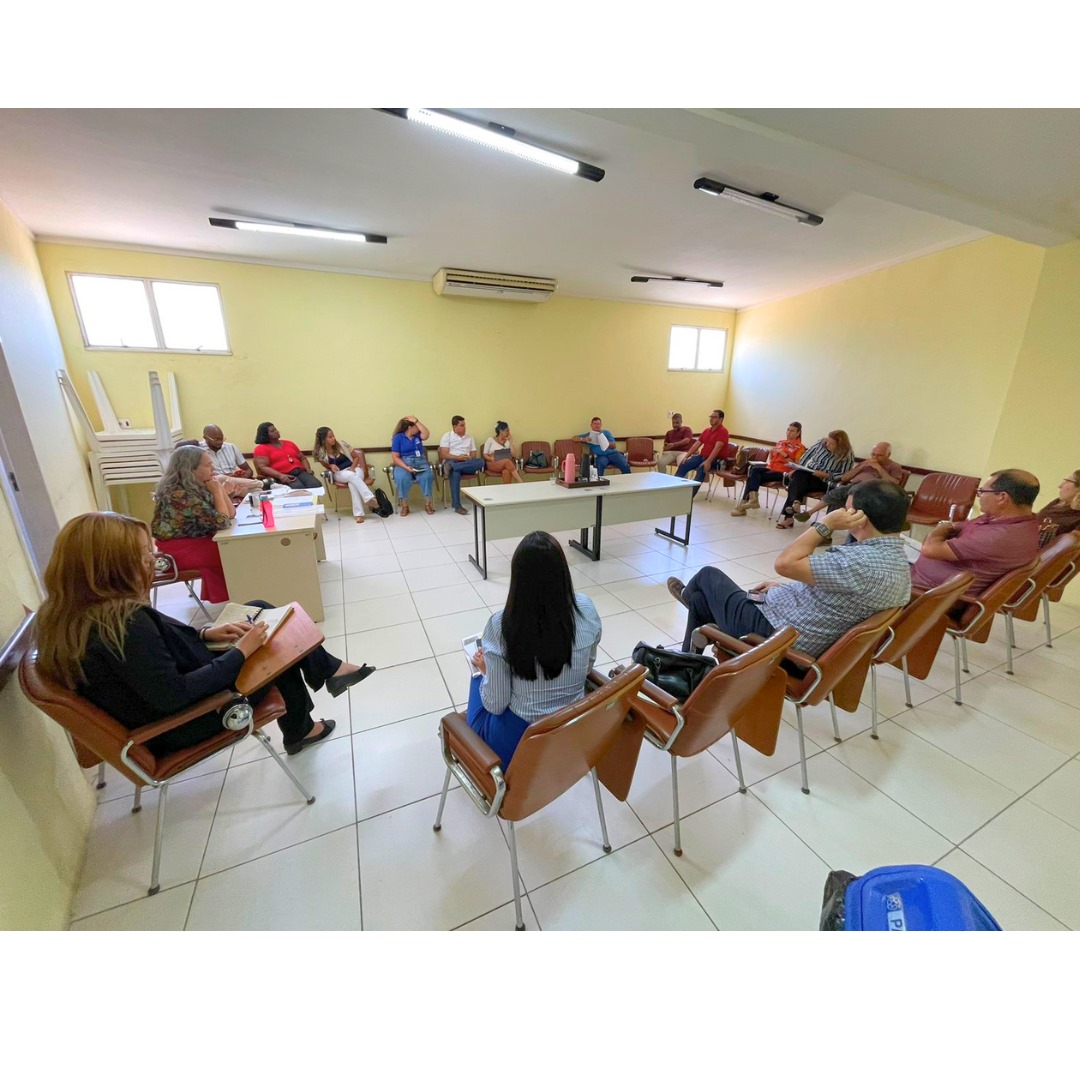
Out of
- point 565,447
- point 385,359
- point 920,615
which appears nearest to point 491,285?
point 385,359

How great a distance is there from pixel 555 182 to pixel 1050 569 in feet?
12.1

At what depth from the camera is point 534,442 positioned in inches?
247

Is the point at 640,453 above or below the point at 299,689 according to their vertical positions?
above

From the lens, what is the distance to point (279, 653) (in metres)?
1.39

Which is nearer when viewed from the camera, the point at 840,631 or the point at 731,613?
the point at 840,631

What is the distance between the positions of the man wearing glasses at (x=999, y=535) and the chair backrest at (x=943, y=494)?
2288mm

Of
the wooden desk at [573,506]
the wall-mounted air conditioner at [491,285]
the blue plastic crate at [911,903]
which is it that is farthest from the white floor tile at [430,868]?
the wall-mounted air conditioner at [491,285]

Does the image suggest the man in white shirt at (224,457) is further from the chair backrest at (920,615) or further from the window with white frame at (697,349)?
the window with white frame at (697,349)

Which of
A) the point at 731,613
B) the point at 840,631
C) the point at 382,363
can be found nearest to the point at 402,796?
the point at 731,613

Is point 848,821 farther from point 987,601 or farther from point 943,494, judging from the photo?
point 943,494

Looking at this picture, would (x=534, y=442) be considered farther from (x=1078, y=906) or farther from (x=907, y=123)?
(x=1078, y=906)

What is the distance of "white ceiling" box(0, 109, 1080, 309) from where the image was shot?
1911 mm

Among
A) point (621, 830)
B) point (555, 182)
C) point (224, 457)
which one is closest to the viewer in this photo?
point (621, 830)
